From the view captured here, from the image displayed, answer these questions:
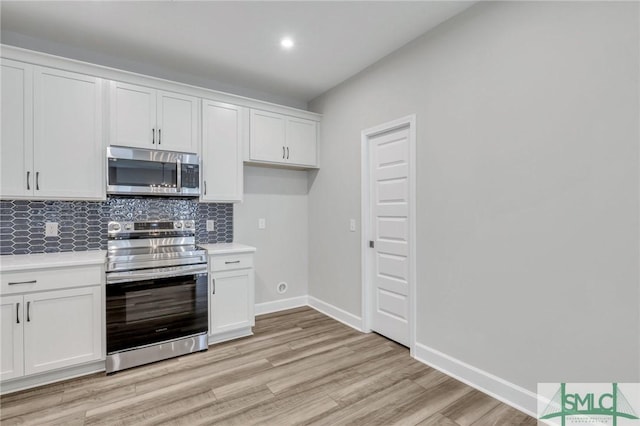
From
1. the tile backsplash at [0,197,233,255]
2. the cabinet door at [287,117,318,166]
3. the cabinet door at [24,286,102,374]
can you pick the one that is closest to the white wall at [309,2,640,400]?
the cabinet door at [287,117,318,166]

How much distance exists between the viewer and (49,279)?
2.29 metres

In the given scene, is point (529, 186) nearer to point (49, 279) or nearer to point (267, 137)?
point (267, 137)

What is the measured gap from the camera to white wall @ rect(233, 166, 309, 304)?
3867 millimetres

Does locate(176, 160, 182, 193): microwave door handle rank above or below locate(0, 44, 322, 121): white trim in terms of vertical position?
below

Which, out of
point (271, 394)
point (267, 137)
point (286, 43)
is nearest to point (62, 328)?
point (271, 394)

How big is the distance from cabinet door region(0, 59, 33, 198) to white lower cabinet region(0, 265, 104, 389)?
743 mm

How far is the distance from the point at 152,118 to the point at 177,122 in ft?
0.72

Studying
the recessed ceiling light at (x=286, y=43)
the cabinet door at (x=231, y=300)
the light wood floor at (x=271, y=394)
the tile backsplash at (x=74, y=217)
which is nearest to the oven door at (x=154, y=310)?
the cabinet door at (x=231, y=300)

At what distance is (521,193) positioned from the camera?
6.70 ft

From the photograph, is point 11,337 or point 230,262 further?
point 230,262

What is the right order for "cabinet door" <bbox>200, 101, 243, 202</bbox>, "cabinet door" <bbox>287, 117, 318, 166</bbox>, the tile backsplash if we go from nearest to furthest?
the tile backsplash < "cabinet door" <bbox>200, 101, 243, 202</bbox> < "cabinet door" <bbox>287, 117, 318, 166</bbox>

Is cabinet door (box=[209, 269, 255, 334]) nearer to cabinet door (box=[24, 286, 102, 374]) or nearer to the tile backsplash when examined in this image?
the tile backsplash

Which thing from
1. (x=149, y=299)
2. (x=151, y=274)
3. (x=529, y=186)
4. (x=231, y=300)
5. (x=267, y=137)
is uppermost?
(x=267, y=137)

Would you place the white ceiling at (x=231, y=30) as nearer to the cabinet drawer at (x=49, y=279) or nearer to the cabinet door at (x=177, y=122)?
the cabinet door at (x=177, y=122)
